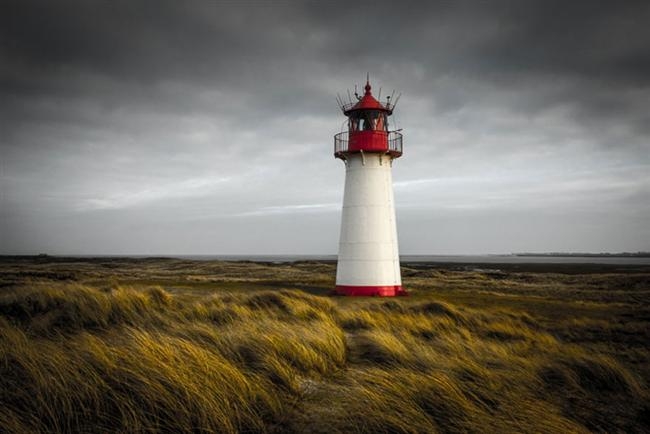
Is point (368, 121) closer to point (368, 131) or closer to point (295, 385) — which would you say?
point (368, 131)

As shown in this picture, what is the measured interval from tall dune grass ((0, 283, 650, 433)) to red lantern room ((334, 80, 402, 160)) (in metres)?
11.5

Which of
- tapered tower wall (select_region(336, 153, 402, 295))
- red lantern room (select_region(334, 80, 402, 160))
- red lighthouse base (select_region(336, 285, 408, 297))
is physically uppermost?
Result: red lantern room (select_region(334, 80, 402, 160))

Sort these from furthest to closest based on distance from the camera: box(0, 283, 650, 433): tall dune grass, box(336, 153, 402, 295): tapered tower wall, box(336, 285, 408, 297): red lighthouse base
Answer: box(336, 153, 402, 295): tapered tower wall → box(336, 285, 408, 297): red lighthouse base → box(0, 283, 650, 433): tall dune grass

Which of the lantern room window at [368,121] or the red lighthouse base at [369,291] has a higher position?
the lantern room window at [368,121]

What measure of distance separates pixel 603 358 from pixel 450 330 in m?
3.65

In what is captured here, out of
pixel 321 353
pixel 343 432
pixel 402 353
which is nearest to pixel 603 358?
pixel 402 353

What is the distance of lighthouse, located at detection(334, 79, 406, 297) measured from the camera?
18188 millimetres

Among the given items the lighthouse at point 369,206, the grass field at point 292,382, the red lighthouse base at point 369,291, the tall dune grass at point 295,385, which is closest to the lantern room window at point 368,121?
the lighthouse at point 369,206

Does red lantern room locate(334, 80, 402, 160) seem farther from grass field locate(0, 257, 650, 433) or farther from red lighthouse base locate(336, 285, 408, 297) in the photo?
grass field locate(0, 257, 650, 433)

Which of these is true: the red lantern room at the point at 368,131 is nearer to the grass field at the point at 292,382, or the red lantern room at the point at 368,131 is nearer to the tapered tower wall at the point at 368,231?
the tapered tower wall at the point at 368,231

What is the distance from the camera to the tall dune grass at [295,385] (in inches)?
150

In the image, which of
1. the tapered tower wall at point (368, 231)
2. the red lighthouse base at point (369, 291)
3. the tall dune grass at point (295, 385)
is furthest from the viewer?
the tapered tower wall at point (368, 231)

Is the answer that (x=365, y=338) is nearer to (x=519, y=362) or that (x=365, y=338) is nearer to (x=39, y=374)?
(x=519, y=362)

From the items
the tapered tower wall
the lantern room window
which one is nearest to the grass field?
the tapered tower wall
